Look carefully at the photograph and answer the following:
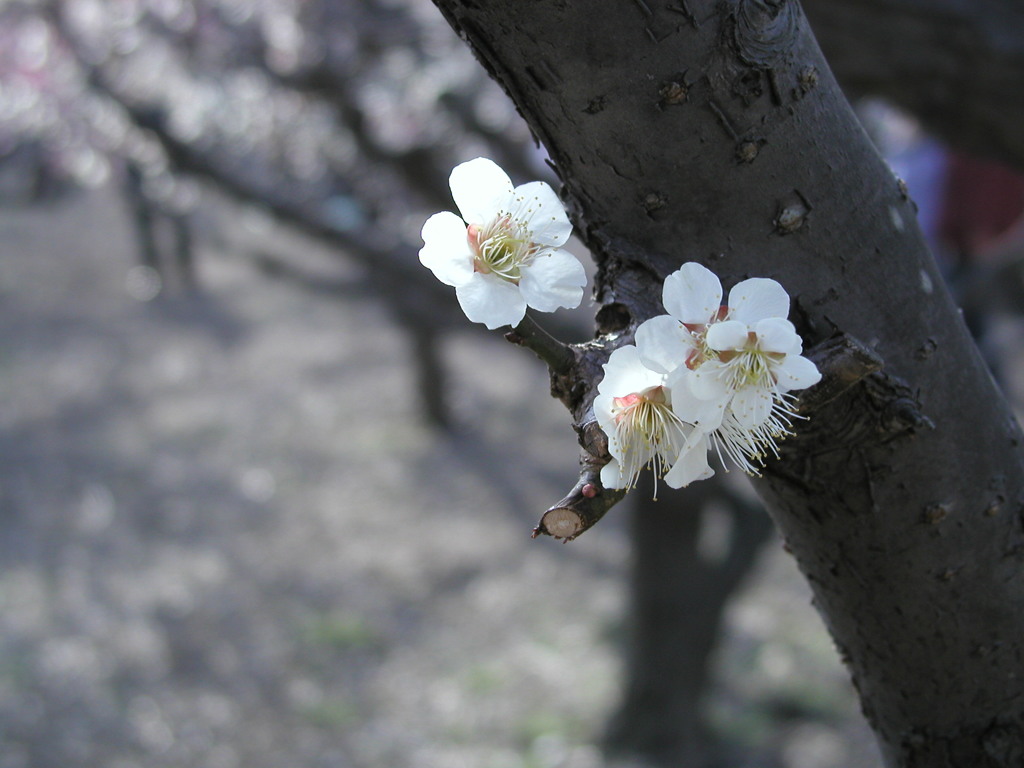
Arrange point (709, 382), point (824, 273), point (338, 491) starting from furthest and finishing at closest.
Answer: point (338, 491)
point (824, 273)
point (709, 382)

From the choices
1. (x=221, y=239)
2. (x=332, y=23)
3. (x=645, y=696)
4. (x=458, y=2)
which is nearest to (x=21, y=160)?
(x=221, y=239)

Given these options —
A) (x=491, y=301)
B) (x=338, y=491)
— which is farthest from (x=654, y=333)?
(x=338, y=491)

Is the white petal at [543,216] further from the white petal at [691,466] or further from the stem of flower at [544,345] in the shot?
the white petal at [691,466]

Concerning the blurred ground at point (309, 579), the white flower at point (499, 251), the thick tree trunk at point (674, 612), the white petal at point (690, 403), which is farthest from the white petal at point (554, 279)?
the blurred ground at point (309, 579)

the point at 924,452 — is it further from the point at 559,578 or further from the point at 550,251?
the point at 559,578

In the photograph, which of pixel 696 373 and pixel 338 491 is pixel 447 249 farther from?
pixel 338 491

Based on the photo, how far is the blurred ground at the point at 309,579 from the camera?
367 centimetres

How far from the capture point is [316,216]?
12.3 feet

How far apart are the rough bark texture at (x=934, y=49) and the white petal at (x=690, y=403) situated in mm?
1970

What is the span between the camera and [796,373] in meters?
0.69

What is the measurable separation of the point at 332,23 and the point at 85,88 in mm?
1766

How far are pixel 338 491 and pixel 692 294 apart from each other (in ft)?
15.8

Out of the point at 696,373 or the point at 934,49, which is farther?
the point at 934,49

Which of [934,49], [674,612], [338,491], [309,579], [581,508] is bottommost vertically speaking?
[581,508]
